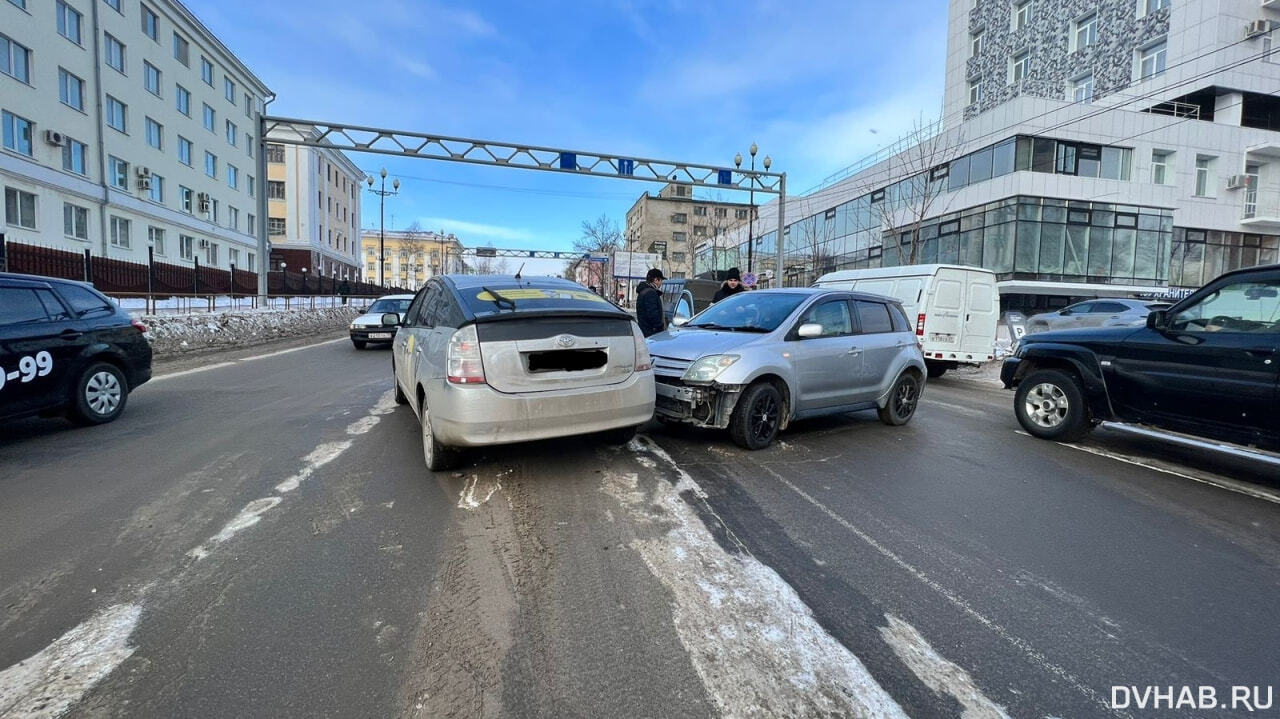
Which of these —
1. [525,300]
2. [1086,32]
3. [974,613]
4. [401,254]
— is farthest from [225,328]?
[401,254]

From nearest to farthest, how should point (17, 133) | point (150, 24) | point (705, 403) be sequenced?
point (705, 403)
point (17, 133)
point (150, 24)

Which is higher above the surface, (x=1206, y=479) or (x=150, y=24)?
(x=150, y=24)

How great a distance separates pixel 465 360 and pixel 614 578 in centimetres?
194

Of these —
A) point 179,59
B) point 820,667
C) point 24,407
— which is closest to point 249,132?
point 179,59

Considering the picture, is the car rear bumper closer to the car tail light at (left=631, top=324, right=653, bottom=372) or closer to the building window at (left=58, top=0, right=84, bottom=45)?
the car tail light at (left=631, top=324, right=653, bottom=372)

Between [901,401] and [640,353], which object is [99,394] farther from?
[901,401]

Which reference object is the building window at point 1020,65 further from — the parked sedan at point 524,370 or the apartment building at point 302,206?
the apartment building at point 302,206

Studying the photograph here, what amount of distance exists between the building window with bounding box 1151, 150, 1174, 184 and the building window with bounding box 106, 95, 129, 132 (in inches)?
1901

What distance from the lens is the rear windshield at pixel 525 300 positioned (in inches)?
183

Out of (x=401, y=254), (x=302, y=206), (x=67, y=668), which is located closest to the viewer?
(x=67, y=668)

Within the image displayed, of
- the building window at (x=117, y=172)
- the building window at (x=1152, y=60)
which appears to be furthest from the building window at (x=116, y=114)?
the building window at (x=1152, y=60)

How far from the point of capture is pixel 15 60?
22.6m

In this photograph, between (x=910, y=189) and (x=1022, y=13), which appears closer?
(x=910, y=189)

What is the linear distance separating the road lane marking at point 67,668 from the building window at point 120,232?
33.6m
